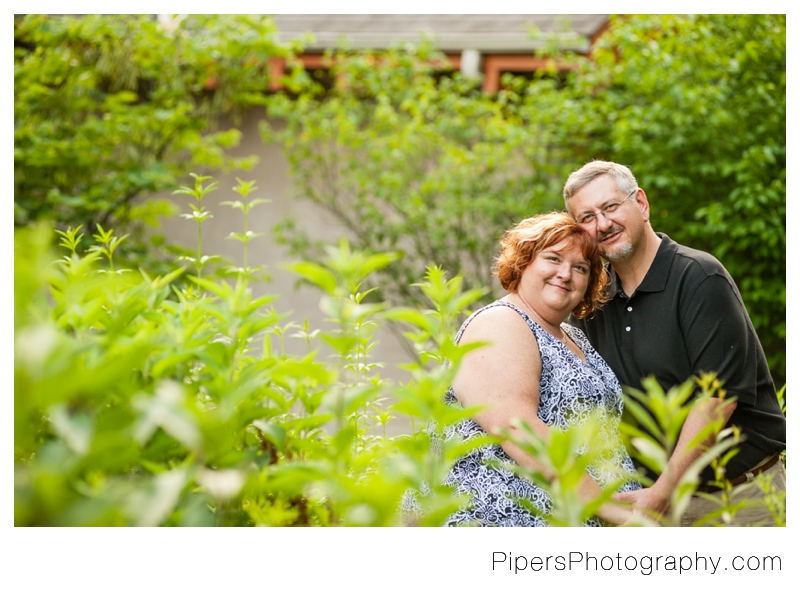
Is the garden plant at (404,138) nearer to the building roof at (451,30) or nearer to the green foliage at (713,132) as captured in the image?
the green foliage at (713,132)

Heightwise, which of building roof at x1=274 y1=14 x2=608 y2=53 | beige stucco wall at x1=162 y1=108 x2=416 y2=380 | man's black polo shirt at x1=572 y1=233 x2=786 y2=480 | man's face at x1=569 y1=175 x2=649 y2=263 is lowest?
man's black polo shirt at x1=572 y1=233 x2=786 y2=480

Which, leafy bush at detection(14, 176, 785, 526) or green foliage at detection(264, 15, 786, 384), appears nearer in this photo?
leafy bush at detection(14, 176, 785, 526)

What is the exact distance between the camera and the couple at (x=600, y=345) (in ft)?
6.50

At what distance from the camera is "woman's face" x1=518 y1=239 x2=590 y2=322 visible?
2.35m

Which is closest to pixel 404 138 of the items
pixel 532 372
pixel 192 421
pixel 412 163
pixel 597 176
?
pixel 412 163

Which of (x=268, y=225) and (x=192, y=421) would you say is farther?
(x=268, y=225)

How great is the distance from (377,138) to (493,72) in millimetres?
1312

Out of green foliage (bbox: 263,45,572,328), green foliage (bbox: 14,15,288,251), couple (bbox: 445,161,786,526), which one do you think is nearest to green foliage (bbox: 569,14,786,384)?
green foliage (bbox: 263,45,572,328)

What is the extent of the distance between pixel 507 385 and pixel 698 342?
0.87 meters

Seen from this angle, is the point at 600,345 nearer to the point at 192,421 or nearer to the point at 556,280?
the point at 556,280

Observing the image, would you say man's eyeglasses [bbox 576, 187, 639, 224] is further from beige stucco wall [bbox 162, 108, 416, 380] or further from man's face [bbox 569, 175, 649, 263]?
beige stucco wall [bbox 162, 108, 416, 380]

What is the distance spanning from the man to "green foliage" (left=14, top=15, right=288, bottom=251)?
3934 millimetres

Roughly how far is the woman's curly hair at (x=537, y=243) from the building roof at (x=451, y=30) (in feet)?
14.2

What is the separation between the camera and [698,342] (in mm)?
2465
